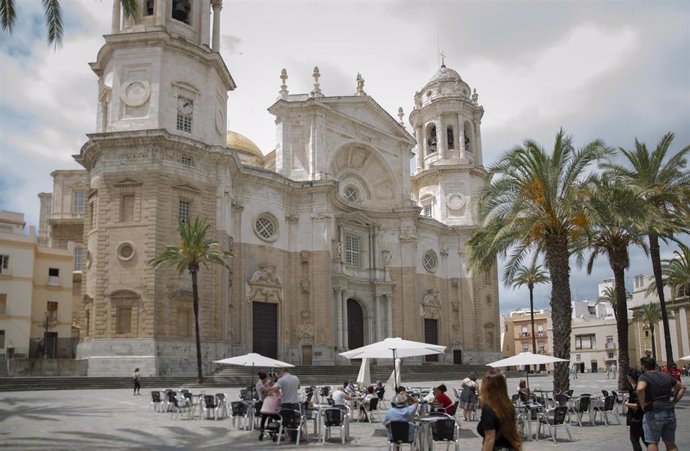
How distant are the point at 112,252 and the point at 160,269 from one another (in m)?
2.69

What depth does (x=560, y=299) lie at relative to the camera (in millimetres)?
22531

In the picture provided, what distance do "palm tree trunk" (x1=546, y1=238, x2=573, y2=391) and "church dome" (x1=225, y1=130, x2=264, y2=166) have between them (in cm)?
3546

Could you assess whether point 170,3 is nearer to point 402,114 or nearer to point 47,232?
point 402,114

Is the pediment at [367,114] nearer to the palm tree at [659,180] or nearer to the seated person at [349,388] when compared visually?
the palm tree at [659,180]

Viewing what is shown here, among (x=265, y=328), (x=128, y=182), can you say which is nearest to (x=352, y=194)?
(x=265, y=328)

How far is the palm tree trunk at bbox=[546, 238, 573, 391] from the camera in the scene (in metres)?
22.2

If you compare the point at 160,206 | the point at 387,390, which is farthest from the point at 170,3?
the point at 387,390

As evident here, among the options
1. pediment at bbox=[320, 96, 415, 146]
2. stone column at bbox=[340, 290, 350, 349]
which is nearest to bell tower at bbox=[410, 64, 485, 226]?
pediment at bbox=[320, 96, 415, 146]

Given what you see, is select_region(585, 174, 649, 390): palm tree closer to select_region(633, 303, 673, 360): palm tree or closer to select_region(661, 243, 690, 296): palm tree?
select_region(661, 243, 690, 296): palm tree

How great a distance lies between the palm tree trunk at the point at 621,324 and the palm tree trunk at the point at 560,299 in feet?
11.9

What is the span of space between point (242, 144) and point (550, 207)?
37.3 meters

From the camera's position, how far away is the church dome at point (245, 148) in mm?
55112

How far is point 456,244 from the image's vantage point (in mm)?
57625

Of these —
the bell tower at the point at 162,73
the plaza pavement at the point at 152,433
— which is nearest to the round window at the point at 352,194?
the bell tower at the point at 162,73
